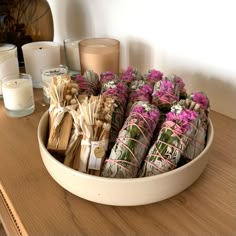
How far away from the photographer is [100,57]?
91cm

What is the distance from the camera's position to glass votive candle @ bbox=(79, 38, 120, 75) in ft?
3.00

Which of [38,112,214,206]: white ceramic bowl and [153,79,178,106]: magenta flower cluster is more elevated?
[153,79,178,106]: magenta flower cluster

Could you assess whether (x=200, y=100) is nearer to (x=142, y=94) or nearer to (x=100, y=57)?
(x=142, y=94)

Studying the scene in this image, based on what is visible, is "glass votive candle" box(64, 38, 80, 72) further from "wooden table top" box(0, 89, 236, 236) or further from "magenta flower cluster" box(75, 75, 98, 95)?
"wooden table top" box(0, 89, 236, 236)

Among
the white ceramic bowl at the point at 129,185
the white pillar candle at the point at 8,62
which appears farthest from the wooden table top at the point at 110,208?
the white pillar candle at the point at 8,62

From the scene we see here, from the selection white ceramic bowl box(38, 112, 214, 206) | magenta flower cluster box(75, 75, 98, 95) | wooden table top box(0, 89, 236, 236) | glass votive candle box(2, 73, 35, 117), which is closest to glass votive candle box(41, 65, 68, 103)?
glass votive candle box(2, 73, 35, 117)

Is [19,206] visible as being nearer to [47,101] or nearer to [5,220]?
[5,220]

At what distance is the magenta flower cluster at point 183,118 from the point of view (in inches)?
20.9

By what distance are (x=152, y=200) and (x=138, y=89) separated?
0.27m

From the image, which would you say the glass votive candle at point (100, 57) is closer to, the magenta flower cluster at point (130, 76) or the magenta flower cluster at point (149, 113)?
the magenta flower cluster at point (130, 76)

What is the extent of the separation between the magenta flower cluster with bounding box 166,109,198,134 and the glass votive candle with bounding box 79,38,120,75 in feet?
1.40

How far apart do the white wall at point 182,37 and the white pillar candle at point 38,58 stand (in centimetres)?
21

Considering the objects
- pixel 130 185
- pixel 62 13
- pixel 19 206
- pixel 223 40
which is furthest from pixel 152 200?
pixel 62 13

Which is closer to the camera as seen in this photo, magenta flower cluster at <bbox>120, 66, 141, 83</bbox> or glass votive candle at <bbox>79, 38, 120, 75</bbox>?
magenta flower cluster at <bbox>120, 66, 141, 83</bbox>
